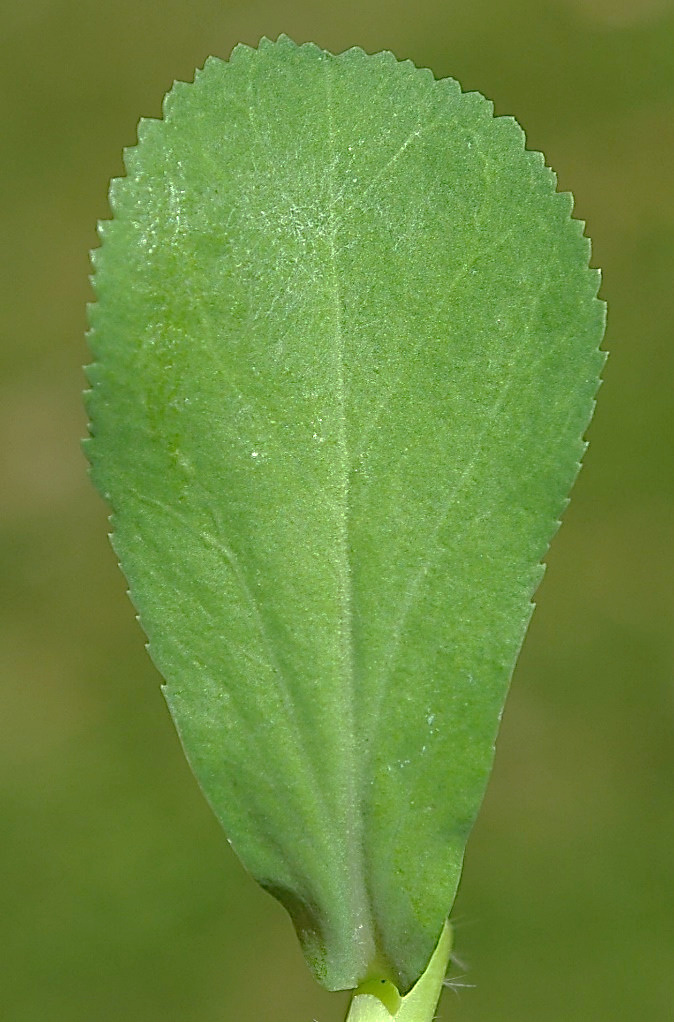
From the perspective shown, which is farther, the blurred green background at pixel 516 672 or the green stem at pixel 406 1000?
the blurred green background at pixel 516 672

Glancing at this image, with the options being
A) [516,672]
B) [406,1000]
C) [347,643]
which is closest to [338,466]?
[347,643]

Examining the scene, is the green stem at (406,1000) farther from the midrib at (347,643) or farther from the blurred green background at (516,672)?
the blurred green background at (516,672)

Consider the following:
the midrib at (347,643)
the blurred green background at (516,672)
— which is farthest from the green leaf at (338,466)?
the blurred green background at (516,672)

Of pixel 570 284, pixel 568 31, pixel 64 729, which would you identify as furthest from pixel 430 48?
pixel 570 284

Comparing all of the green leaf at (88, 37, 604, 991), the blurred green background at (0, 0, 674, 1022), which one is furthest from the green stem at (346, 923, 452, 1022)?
the blurred green background at (0, 0, 674, 1022)

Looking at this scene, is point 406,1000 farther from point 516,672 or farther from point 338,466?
point 516,672

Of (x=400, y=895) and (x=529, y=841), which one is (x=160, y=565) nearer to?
(x=400, y=895)
